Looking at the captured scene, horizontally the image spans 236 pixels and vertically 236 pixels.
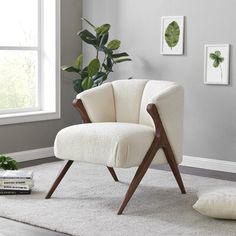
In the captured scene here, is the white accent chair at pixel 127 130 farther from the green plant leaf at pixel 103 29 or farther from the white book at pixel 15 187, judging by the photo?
the green plant leaf at pixel 103 29

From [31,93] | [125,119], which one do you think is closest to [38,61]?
[31,93]

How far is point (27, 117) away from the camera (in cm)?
547

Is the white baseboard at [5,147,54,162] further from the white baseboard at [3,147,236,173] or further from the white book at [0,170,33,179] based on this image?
the white book at [0,170,33,179]

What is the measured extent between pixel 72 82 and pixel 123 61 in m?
0.68

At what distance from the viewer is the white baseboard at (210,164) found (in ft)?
16.7

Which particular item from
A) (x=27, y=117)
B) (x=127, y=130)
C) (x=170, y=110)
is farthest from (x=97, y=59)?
(x=127, y=130)

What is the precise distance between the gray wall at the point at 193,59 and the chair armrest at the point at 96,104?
47.8 inches

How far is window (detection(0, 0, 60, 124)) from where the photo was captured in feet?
18.1

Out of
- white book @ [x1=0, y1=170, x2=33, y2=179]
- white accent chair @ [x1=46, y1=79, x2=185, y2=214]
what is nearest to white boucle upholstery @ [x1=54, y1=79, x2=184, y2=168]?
white accent chair @ [x1=46, y1=79, x2=185, y2=214]

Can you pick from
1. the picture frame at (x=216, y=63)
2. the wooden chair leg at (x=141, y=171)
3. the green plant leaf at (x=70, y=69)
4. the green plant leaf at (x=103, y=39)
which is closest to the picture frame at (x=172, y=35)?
the picture frame at (x=216, y=63)

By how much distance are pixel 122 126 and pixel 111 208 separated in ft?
1.74

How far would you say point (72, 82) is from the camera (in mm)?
5930

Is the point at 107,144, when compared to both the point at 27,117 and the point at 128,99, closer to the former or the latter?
the point at 128,99

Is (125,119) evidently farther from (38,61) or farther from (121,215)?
(38,61)
